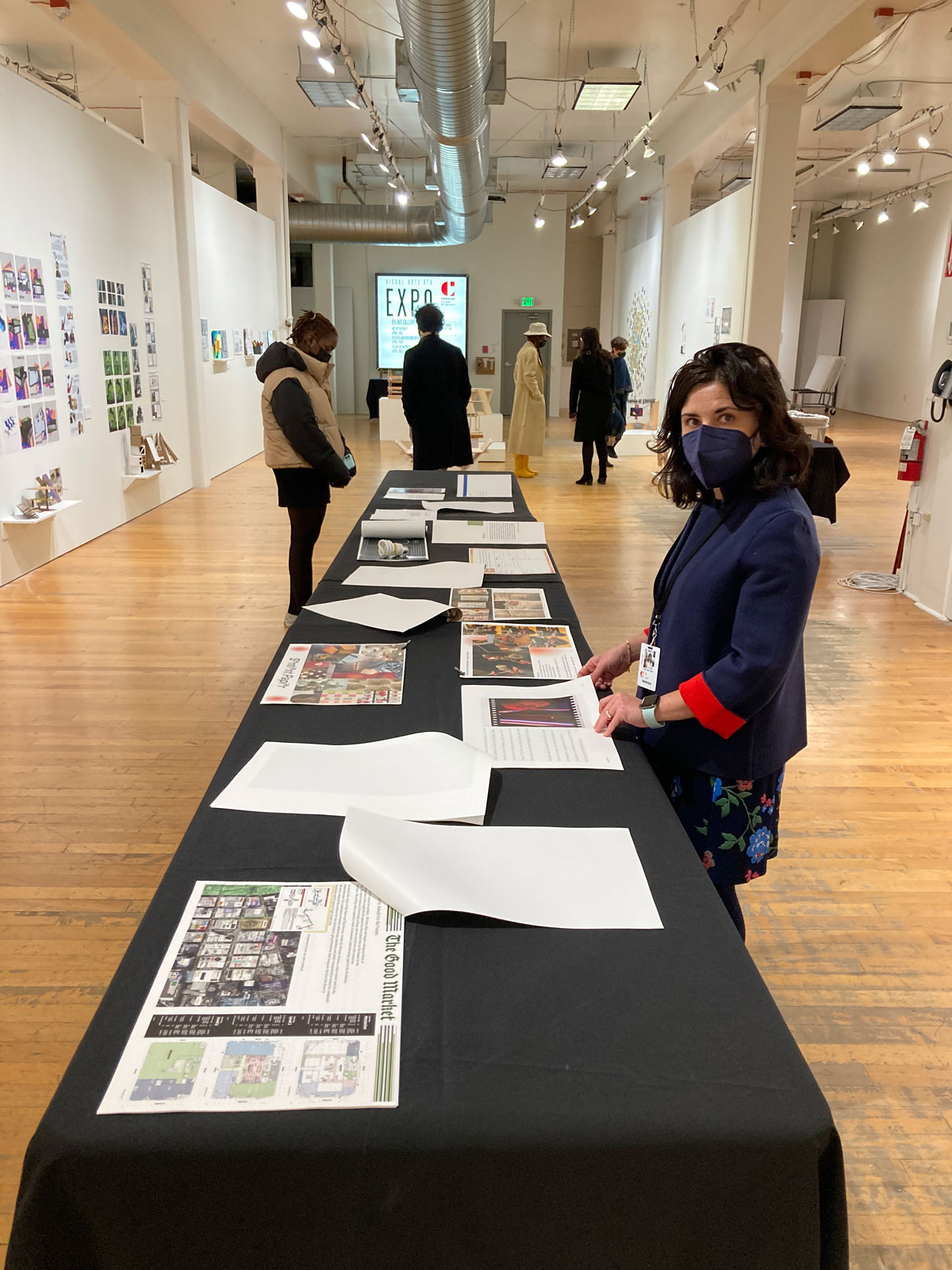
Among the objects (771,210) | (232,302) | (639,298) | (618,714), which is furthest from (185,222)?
(618,714)

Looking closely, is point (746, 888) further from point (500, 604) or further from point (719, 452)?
point (719, 452)

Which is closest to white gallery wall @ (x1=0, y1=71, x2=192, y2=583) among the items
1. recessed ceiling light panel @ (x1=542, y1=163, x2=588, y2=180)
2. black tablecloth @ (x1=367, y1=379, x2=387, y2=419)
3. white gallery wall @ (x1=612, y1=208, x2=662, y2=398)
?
recessed ceiling light panel @ (x1=542, y1=163, x2=588, y2=180)

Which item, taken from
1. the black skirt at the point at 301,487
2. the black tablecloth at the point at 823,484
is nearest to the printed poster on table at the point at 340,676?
the black skirt at the point at 301,487

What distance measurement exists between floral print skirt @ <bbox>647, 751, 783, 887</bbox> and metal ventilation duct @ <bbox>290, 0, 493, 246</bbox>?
5347 millimetres

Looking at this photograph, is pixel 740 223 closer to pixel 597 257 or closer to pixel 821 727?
pixel 821 727

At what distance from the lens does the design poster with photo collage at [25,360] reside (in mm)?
5871

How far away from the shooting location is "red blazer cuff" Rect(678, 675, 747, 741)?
1.46m

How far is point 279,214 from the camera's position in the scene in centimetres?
1360

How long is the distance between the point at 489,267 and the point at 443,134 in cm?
1016

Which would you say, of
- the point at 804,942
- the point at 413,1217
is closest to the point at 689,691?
the point at 413,1217

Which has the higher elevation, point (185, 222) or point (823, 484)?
point (185, 222)

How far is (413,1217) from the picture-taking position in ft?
2.73

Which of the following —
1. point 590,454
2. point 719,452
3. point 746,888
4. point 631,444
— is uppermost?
point 719,452

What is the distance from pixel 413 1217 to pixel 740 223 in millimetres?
10190
